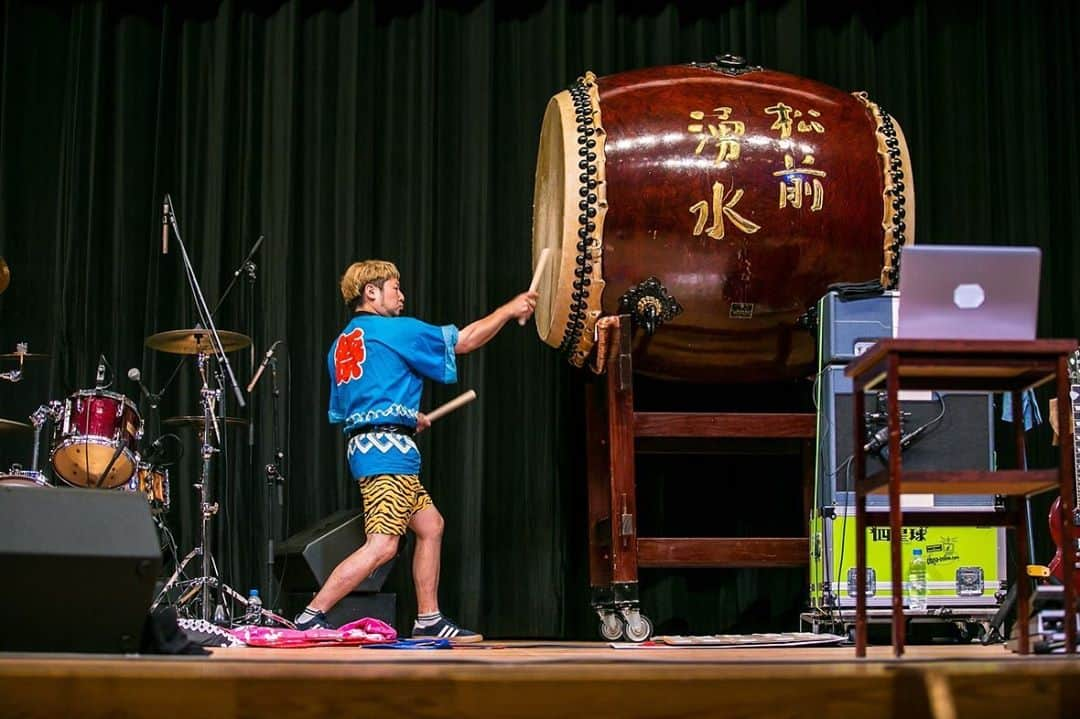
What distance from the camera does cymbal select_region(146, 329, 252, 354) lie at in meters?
5.39

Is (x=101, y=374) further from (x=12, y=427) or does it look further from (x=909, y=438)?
(x=909, y=438)

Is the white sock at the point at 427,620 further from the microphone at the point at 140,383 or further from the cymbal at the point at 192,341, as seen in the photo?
the microphone at the point at 140,383

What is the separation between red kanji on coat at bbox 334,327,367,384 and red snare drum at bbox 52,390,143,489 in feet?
3.11

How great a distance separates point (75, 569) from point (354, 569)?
2.14 m

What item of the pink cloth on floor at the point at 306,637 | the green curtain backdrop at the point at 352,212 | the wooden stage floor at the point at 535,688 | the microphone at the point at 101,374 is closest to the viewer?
the wooden stage floor at the point at 535,688

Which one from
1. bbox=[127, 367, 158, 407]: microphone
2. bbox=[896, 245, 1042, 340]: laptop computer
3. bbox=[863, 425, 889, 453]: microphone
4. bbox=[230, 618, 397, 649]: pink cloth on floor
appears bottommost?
bbox=[230, 618, 397, 649]: pink cloth on floor

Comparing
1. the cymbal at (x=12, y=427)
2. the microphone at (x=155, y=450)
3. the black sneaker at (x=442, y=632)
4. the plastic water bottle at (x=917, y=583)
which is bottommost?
the black sneaker at (x=442, y=632)

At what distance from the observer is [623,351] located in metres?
4.99

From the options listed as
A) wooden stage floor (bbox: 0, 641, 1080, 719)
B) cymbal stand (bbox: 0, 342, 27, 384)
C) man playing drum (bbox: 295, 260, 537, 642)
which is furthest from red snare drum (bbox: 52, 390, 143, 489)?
wooden stage floor (bbox: 0, 641, 1080, 719)

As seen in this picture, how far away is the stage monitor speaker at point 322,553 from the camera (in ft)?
16.6

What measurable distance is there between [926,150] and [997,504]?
2.12 m

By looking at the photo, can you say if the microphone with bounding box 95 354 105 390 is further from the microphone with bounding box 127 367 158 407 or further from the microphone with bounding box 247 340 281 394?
the microphone with bounding box 247 340 281 394

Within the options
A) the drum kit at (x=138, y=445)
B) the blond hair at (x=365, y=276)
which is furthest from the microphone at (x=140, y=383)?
the blond hair at (x=365, y=276)

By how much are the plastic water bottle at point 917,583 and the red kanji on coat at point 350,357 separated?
2.00 m
